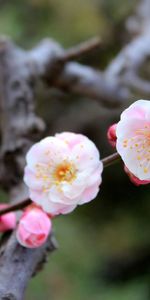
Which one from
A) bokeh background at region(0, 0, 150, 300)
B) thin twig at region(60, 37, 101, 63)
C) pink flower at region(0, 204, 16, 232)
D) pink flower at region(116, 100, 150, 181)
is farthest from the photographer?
bokeh background at region(0, 0, 150, 300)

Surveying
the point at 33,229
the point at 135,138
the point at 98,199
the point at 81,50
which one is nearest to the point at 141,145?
the point at 135,138

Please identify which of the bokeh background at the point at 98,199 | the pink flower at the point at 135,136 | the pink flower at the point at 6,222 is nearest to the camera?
the pink flower at the point at 135,136

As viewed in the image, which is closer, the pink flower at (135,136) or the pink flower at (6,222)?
the pink flower at (135,136)

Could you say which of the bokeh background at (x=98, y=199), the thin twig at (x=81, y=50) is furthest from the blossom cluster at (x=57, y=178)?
the bokeh background at (x=98, y=199)

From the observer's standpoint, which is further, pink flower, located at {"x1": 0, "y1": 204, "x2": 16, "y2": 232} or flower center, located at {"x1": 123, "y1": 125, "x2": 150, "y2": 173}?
pink flower, located at {"x1": 0, "y1": 204, "x2": 16, "y2": 232}

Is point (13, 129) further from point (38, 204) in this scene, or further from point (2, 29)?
point (2, 29)

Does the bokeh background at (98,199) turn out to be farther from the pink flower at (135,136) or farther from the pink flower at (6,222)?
the pink flower at (135,136)

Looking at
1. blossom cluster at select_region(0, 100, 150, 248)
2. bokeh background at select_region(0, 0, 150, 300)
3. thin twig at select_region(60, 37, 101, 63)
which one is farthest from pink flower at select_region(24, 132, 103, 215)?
bokeh background at select_region(0, 0, 150, 300)

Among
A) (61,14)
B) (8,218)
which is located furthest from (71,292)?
(8,218)

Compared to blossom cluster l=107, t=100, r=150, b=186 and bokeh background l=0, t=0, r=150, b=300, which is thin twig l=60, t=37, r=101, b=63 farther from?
bokeh background l=0, t=0, r=150, b=300
